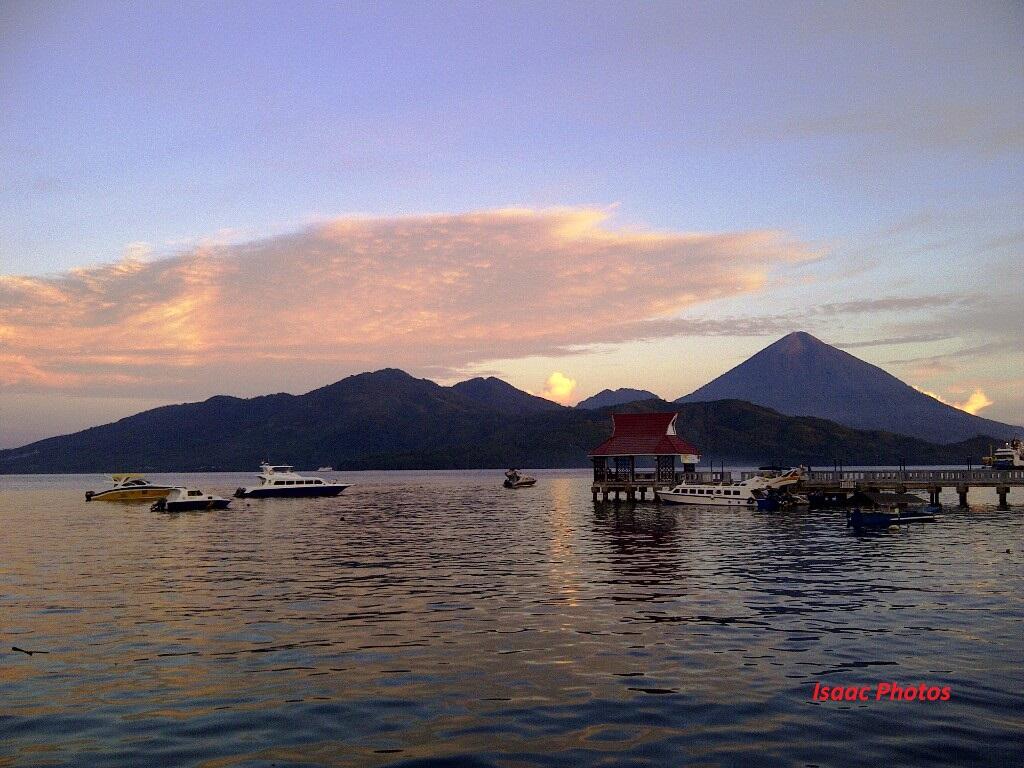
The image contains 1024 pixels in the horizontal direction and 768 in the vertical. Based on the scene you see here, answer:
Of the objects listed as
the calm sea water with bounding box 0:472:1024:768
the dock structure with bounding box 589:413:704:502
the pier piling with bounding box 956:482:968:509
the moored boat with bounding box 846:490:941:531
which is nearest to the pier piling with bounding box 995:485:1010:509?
the pier piling with bounding box 956:482:968:509

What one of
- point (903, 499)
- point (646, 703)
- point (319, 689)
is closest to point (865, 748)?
point (646, 703)

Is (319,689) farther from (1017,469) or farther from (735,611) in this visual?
(1017,469)

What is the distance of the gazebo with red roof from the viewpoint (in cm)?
10819

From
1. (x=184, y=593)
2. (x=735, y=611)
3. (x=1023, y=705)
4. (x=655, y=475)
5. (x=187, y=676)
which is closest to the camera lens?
(x=1023, y=705)

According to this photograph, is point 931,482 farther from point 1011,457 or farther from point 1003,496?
point 1011,457

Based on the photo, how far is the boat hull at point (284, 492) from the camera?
437ft

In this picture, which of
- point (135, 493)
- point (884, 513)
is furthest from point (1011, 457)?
point (135, 493)

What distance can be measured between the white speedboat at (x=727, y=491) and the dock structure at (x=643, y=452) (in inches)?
188

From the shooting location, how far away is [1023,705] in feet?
61.8

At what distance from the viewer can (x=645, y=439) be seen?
11094cm

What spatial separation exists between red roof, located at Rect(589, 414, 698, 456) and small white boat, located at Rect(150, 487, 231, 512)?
161 ft

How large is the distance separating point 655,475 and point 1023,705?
94.5 metres

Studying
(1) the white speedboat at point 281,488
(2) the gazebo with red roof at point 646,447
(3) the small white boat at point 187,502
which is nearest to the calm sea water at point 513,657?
(3) the small white boat at point 187,502

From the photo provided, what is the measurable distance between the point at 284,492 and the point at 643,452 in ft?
194
